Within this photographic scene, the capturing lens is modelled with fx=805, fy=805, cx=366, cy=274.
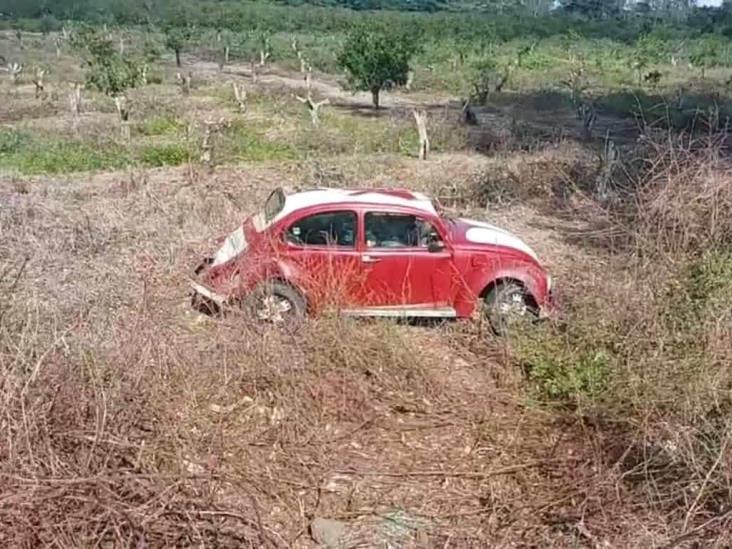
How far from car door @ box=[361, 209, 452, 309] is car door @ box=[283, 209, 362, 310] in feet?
0.52

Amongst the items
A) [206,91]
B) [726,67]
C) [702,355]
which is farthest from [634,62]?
[702,355]

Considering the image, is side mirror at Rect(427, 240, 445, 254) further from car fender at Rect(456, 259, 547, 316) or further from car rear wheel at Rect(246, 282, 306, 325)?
car rear wheel at Rect(246, 282, 306, 325)

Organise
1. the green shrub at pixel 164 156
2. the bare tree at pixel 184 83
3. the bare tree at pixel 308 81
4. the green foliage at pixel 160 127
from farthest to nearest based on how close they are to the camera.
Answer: the bare tree at pixel 308 81 < the bare tree at pixel 184 83 < the green foliage at pixel 160 127 < the green shrub at pixel 164 156

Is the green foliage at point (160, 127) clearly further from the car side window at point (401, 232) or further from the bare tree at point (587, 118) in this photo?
the car side window at point (401, 232)

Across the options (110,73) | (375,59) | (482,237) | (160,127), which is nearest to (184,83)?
(110,73)

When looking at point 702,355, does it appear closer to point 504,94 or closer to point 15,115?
point 15,115

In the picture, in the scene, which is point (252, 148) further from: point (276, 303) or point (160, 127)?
point (276, 303)

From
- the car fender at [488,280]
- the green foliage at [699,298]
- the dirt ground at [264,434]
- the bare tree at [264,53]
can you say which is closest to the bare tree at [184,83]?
the bare tree at [264,53]

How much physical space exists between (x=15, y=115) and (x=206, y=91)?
7.70 metres

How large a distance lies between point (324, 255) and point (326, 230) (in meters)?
0.26

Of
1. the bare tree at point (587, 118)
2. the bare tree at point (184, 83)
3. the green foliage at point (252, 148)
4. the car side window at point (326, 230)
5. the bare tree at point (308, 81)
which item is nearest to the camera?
the car side window at point (326, 230)

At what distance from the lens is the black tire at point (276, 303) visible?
7328 millimetres

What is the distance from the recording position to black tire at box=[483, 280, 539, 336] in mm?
7669

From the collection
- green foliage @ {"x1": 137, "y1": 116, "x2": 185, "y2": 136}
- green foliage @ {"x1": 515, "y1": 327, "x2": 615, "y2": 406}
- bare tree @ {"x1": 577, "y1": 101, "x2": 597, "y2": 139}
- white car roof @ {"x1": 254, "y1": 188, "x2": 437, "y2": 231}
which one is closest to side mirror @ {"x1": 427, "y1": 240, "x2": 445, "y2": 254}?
white car roof @ {"x1": 254, "y1": 188, "x2": 437, "y2": 231}
